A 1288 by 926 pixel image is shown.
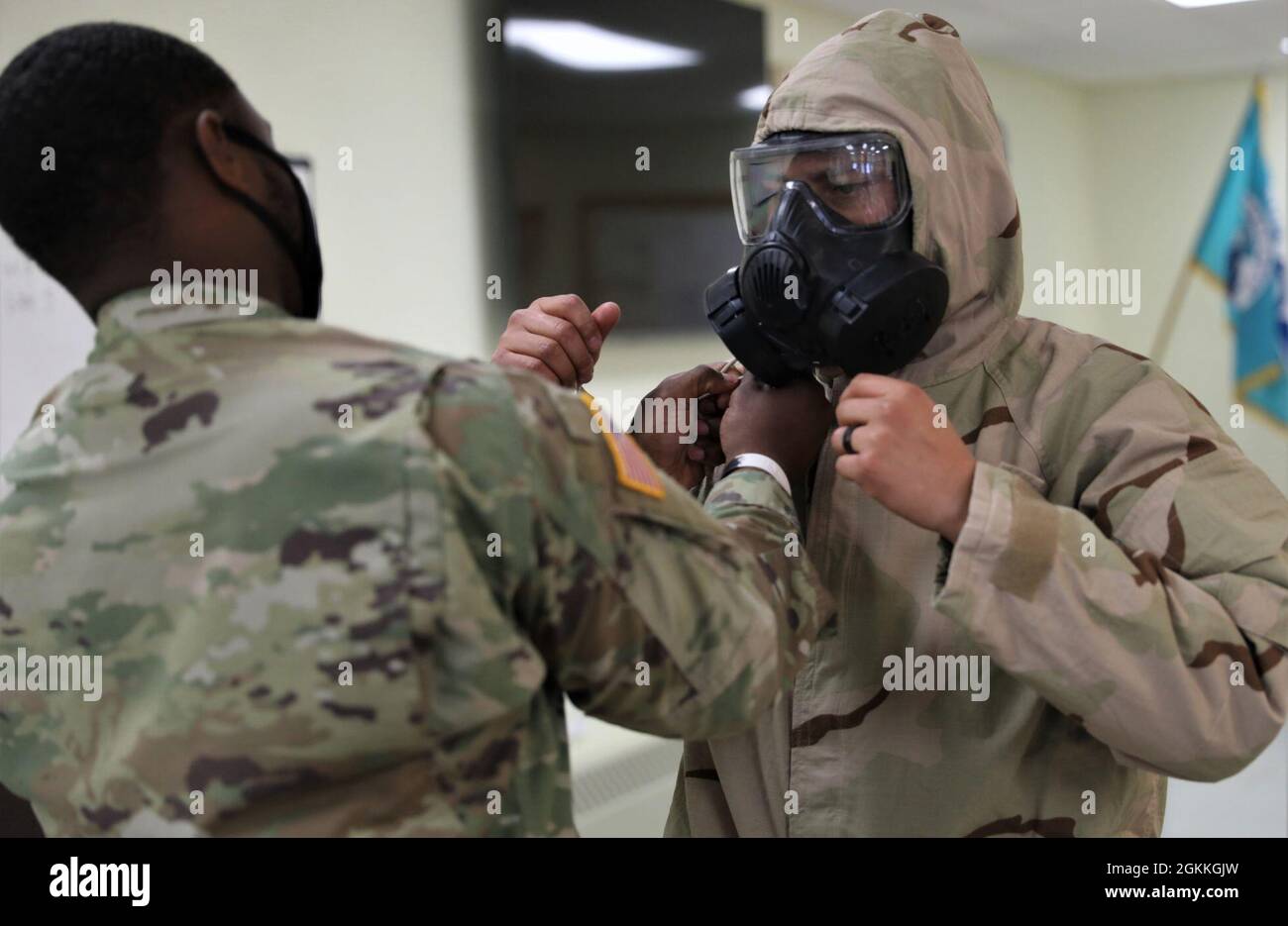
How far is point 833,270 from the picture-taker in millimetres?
1274

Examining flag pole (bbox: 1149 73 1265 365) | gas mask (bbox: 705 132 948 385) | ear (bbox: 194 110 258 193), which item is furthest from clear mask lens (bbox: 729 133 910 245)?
flag pole (bbox: 1149 73 1265 365)

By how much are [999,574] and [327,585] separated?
22.5 inches

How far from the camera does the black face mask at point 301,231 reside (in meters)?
0.91

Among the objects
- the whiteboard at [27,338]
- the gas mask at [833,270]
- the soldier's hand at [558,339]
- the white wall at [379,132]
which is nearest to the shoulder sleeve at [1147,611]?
the gas mask at [833,270]

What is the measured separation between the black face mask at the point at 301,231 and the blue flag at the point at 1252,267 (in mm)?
6732

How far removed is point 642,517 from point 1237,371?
6910mm

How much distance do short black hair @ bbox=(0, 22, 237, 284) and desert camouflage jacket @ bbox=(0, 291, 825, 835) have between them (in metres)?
0.07

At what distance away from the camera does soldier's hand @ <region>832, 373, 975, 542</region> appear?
1.07 m

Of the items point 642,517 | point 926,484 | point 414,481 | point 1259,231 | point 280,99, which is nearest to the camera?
point 414,481

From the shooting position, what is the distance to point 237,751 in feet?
2.65

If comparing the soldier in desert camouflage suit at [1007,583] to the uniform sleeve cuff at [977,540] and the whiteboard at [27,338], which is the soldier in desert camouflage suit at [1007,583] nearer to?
the uniform sleeve cuff at [977,540]

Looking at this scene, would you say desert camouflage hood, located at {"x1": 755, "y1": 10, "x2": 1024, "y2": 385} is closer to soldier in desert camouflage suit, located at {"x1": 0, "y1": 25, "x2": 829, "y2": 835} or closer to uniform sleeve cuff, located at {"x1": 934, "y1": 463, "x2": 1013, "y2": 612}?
uniform sleeve cuff, located at {"x1": 934, "y1": 463, "x2": 1013, "y2": 612}
